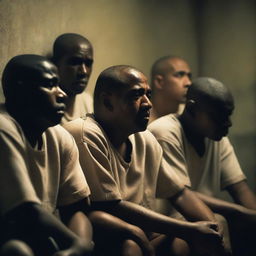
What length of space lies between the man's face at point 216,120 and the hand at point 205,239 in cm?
86

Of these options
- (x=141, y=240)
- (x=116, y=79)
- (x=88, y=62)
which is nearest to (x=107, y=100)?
(x=116, y=79)

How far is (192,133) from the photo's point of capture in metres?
4.00

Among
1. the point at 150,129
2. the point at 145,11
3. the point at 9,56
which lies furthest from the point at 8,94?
the point at 145,11

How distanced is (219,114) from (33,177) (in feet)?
5.23

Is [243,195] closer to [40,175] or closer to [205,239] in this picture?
[205,239]

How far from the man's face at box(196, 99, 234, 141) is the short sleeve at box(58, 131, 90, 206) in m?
1.29

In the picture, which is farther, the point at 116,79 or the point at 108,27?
the point at 108,27

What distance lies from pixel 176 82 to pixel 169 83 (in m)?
0.06

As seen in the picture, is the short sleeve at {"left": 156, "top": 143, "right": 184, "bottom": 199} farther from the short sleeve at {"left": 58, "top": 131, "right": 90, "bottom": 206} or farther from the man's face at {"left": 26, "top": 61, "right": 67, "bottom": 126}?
the man's face at {"left": 26, "top": 61, "right": 67, "bottom": 126}

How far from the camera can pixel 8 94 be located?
2727 mm

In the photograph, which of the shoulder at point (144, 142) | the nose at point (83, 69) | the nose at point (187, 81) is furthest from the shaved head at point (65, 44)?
the nose at point (187, 81)

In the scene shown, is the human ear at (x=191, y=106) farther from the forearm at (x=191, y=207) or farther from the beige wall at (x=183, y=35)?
the beige wall at (x=183, y=35)

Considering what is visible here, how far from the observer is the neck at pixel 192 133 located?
13.1 ft

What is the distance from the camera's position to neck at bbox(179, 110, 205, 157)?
157 inches
